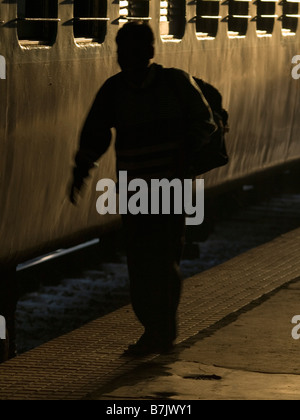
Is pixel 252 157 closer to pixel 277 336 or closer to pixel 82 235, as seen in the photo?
pixel 82 235

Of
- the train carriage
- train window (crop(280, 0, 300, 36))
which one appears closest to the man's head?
the train carriage

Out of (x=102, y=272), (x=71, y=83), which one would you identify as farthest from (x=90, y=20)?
(x=102, y=272)

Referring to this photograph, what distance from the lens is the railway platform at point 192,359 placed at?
5961 millimetres

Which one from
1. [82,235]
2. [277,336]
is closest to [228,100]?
[82,235]

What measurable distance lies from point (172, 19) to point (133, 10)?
A: 82 cm

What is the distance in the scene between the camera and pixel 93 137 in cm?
641

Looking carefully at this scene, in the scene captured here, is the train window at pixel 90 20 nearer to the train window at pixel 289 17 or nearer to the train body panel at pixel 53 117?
the train body panel at pixel 53 117

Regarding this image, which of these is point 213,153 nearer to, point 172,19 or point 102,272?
point 172,19

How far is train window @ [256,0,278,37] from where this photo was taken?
11.3 m

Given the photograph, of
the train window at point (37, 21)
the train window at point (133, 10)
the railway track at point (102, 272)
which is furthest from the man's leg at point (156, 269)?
the train window at point (133, 10)

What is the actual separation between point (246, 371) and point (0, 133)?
1.68 metres

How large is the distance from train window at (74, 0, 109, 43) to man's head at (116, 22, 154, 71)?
1692mm

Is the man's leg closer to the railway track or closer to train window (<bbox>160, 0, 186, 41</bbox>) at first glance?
the railway track

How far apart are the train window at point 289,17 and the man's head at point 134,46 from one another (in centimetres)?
581
